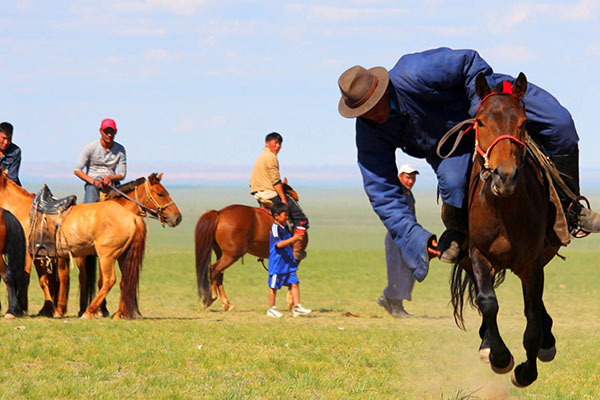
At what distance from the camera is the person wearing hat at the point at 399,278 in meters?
14.3

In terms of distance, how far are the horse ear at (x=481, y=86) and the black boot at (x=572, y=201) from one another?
1.00 metres

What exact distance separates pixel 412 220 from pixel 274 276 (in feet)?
26.1

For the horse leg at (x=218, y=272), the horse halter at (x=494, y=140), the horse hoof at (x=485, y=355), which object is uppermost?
the horse halter at (x=494, y=140)

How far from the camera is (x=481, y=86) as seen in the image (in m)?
6.03

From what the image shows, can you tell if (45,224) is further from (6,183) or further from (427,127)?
(427,127)

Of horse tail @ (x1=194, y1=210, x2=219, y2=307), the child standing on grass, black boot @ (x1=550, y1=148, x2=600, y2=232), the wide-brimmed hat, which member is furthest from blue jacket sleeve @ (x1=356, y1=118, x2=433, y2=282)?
horse tail @ (x1=194, y1=210, x2=219, y2=307)

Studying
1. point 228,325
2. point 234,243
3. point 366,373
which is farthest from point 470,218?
point 234,243

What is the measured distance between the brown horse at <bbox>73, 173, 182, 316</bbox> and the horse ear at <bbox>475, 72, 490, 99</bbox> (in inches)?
310

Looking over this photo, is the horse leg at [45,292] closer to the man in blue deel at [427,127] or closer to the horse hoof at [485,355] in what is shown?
the man in blue deel at [427,127]

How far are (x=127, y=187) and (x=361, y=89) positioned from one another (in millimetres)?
7484

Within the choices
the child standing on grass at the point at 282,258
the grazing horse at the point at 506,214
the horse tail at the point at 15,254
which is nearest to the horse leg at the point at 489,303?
the grazing horse at the point at 506,214

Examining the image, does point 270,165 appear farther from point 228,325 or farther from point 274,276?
point 228,325

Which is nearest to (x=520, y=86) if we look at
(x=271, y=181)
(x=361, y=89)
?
(x=361, y=89)

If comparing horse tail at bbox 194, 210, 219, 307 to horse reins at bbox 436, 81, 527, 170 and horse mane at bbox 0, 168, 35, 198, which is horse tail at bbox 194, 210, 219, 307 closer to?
horse mane at bbox 0, 168, 35, 198
